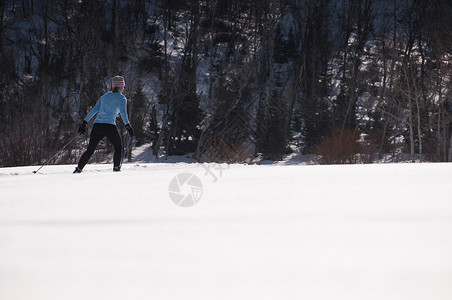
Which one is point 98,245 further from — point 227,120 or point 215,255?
point 227,120

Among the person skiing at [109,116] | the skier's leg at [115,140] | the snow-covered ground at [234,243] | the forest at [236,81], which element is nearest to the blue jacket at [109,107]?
the person skiing at [109,116]

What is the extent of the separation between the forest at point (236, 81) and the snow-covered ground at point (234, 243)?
32.4 feet

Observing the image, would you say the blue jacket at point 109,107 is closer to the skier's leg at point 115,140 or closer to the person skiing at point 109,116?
the person skiing at point 109,116

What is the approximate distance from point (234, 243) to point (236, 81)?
2047 centimetres

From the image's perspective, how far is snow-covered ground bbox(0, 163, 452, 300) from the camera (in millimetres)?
1527

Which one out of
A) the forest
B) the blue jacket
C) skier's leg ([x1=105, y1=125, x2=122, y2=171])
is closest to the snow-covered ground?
skier's leg ([x1=105, y1=125, x2=122, y2=171])

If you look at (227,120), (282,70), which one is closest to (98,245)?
(227,120)

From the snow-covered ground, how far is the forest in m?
9.88

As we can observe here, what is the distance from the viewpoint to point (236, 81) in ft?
72.1

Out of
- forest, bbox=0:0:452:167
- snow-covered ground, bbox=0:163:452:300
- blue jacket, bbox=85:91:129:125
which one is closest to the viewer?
snow-covered ground, bbox=0:163:452:300

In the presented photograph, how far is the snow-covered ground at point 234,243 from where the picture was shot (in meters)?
1.53

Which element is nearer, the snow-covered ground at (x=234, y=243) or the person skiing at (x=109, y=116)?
the snow-covered ground at (x=234, y=243)

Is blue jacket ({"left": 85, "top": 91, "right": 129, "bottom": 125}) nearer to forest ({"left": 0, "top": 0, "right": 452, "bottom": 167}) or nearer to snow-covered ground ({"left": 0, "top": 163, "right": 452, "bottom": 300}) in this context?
snow-covered ground ({"left": 0, "top": 163, "right": 452, "bottom": 300})

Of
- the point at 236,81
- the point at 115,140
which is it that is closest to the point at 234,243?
the point at 115,140
